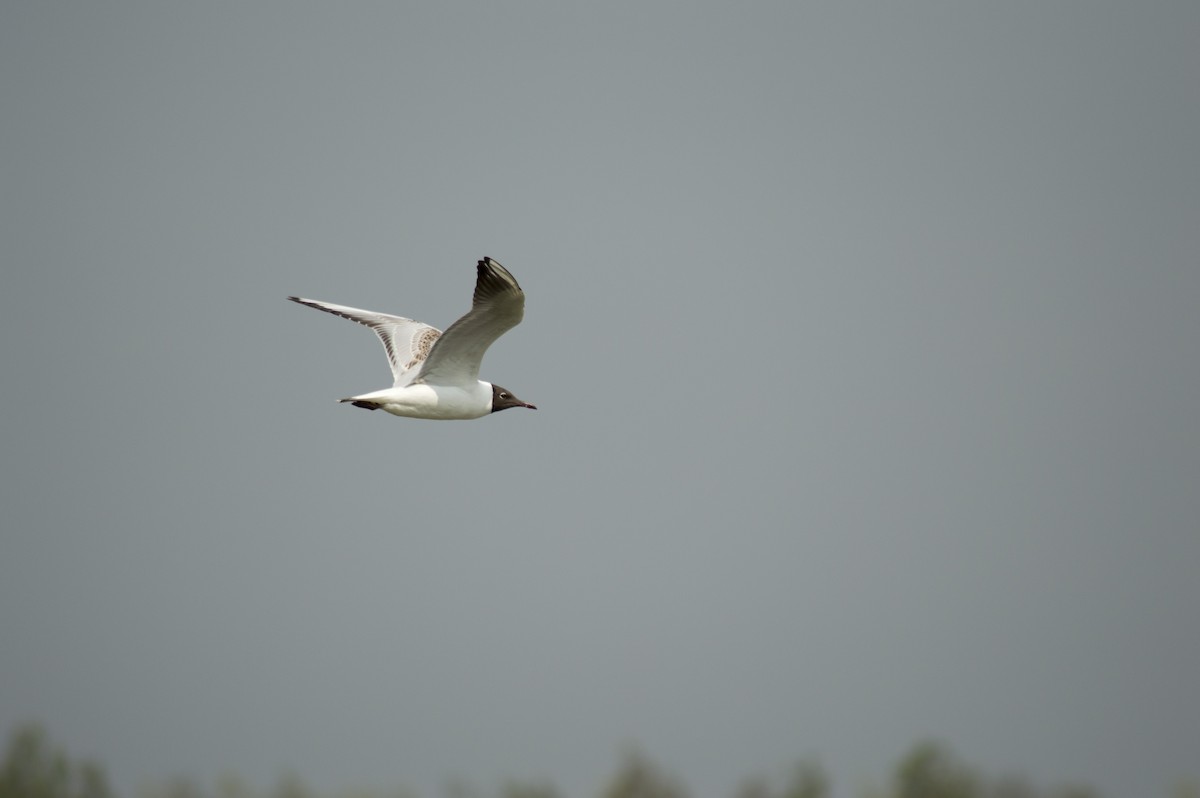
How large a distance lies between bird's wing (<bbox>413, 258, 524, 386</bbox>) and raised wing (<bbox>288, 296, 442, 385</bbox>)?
2.43 feet

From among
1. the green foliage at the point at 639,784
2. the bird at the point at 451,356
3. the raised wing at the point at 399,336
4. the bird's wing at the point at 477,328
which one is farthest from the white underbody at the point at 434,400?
Answer: the green foliage at the point at 639,784

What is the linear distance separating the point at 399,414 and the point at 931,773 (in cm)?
2541

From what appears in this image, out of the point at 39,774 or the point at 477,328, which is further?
the point at 39,774

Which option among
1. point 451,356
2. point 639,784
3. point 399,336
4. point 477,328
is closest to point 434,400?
point 451,356

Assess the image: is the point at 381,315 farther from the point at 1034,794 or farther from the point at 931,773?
the point at 1034,794

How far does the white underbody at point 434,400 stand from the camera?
19.5 meters

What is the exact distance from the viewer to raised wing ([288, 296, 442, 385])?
2127 cm

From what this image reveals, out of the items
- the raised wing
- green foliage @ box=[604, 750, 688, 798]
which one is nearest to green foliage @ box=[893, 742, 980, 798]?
green foliage @ box=[604, 750, 688, 798]

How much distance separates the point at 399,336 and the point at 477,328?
355 cm

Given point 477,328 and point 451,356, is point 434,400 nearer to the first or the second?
point 451,356

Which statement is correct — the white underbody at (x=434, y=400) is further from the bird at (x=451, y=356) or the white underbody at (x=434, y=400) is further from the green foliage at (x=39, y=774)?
the green foliage at (x=39, y=774)

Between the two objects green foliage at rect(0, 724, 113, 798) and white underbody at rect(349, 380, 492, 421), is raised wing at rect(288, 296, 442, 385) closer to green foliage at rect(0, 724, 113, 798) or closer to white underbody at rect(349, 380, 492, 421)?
white underbody at rect(349, 380, 492, 421)

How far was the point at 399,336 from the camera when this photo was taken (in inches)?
873

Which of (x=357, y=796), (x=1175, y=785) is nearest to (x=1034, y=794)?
(x=1175, y=785)
